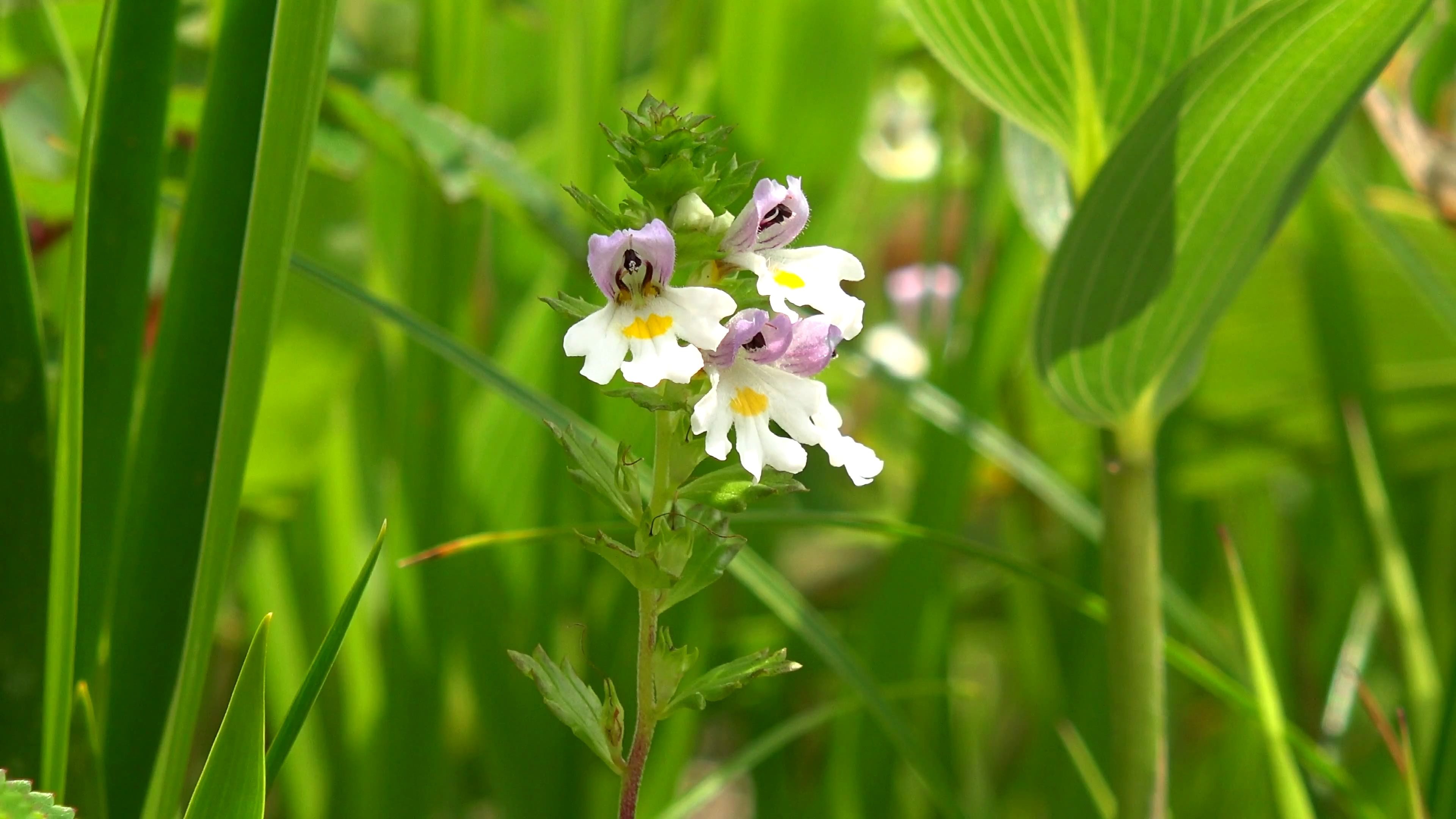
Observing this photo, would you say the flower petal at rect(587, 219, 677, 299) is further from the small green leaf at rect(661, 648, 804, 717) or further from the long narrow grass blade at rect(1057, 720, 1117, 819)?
the long narrow grass blade at rect(1057, 720, 1117, 819)

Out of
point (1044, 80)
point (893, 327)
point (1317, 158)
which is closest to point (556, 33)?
point (1044, 80)

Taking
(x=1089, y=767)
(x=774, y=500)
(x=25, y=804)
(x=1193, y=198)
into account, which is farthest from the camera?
(x=774, y=500)

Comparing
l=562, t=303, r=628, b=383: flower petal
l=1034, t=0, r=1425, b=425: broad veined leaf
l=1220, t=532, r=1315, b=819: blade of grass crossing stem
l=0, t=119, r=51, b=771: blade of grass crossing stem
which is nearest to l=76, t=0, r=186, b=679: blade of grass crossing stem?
l=0, t=119, r=51, b=771: blade of grass crossing stem

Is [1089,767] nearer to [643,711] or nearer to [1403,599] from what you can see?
[1403,599]

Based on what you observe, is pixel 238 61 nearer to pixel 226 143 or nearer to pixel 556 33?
pixel 226 143

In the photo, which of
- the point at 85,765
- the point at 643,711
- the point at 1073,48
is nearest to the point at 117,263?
the point at 85,765

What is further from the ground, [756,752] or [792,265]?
[792,265]

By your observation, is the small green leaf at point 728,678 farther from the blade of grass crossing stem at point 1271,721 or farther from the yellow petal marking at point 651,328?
the blade of grass crossing stem at point 1271,721
